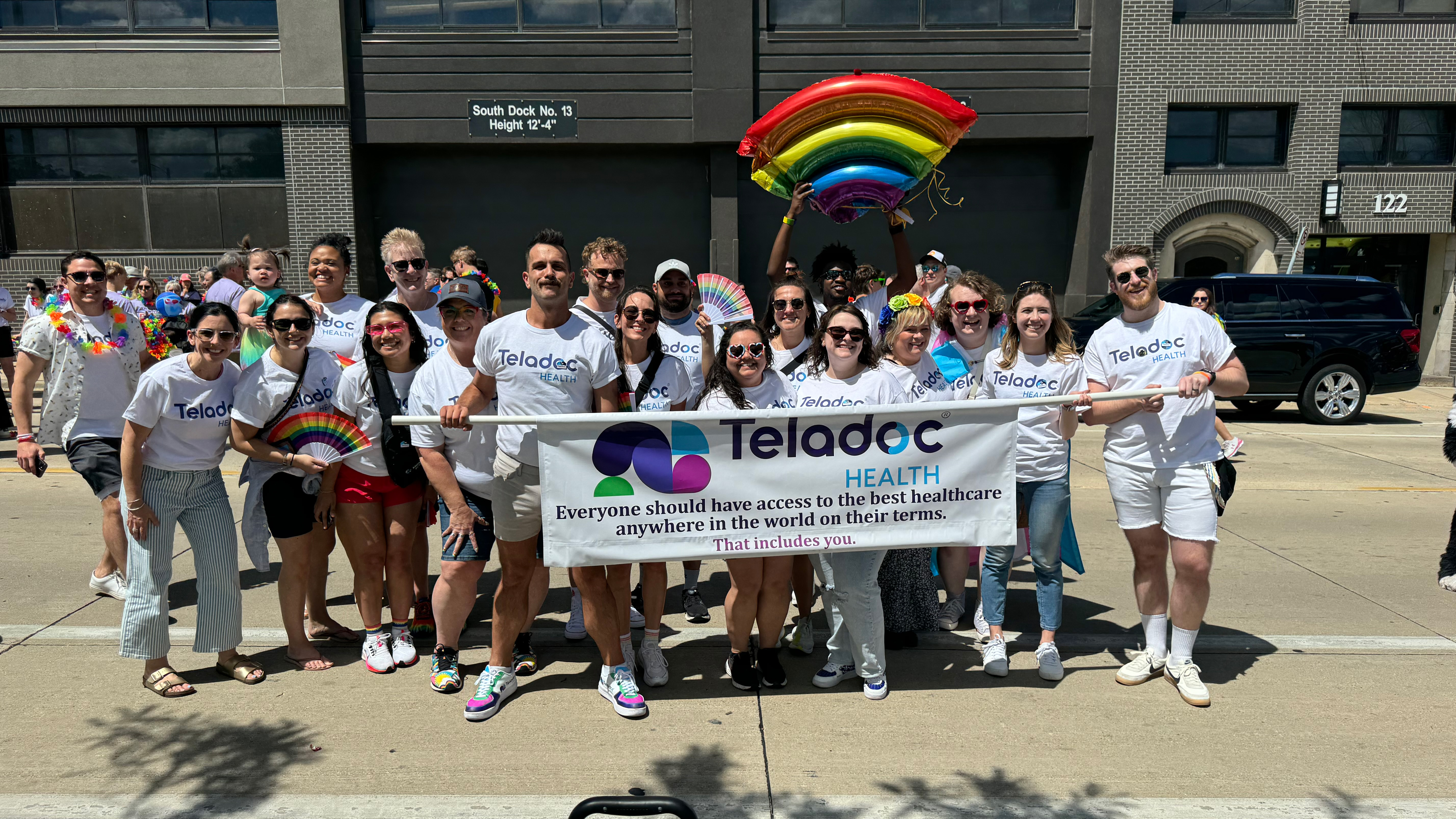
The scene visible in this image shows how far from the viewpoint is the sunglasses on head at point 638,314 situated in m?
4.43

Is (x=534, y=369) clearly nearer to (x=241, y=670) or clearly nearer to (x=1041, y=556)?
(x=241, y=670)

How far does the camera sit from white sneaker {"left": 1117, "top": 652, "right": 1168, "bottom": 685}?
4.38m

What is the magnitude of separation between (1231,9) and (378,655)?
64.7 feet

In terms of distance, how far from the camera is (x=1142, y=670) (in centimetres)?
441

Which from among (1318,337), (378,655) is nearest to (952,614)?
(378,655)

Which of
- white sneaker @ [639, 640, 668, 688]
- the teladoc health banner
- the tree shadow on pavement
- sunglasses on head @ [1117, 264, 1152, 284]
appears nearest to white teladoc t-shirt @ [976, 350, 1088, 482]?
the teladoc health banner

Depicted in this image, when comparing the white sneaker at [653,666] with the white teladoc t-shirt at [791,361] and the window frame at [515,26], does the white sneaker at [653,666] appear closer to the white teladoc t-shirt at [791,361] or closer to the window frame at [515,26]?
the white teladoc t-shirt at [791,361]

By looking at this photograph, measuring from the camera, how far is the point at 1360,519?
25.3 ft

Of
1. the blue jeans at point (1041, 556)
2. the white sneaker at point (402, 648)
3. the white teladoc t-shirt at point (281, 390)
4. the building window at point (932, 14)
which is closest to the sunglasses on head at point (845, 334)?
the blue jeans at point (1041, 556)

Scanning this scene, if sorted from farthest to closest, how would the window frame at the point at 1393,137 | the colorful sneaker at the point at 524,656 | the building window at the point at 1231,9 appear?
the window frame at the point at 1393,137 → the building window at the point at 1231,9 → the colorful sneaker at the point at 524,656

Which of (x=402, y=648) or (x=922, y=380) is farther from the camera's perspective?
(x=922, y=380)

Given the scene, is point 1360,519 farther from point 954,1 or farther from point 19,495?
point 954,1

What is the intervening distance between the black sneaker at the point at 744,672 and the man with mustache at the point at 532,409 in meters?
0.45

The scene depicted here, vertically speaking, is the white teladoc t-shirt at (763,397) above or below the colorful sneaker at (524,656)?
above
